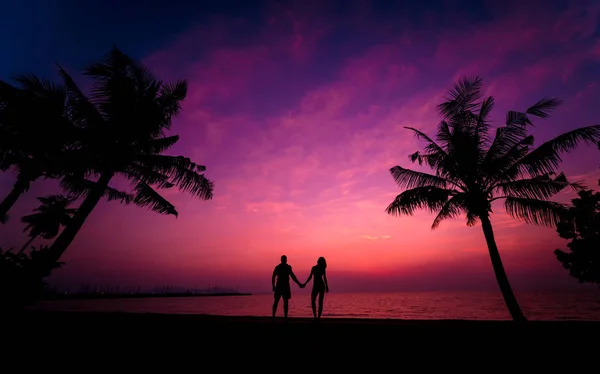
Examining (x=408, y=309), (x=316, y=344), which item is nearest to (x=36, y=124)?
(x=316, y=344)

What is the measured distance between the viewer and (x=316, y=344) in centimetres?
592

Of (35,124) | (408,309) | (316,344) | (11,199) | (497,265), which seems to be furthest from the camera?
(408,309)

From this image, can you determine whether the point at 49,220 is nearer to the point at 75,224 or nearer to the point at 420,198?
the point at 75,224

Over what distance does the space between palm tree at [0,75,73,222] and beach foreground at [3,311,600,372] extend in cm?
617

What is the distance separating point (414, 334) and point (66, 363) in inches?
266

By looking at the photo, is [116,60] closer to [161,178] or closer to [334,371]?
[161,178]

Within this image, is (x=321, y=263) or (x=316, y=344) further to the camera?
(x=321, y=263)

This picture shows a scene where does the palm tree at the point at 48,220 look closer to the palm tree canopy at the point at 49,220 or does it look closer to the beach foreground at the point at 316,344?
the palm tree canopy at the point at 49,220

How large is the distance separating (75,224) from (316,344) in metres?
9.80

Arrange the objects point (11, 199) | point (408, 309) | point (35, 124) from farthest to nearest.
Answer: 1. point (408, 309)
2. point (11, 199)
3. point (35, 124)

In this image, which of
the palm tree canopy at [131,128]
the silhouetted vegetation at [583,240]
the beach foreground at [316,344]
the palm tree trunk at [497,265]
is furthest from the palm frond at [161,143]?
the silhouetted vegetation at [583,240]

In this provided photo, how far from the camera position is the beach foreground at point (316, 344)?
4.71 meters

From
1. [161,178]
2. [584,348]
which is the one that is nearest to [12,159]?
[161,178]

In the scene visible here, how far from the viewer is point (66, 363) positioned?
4418 millimetres
